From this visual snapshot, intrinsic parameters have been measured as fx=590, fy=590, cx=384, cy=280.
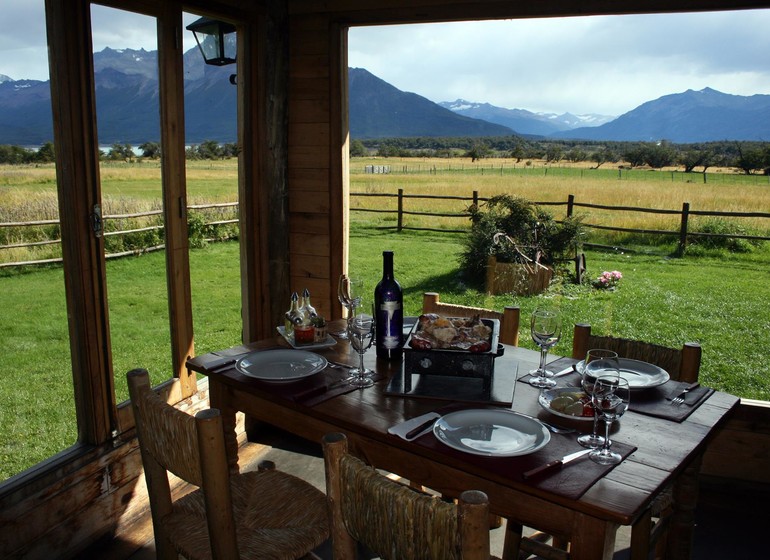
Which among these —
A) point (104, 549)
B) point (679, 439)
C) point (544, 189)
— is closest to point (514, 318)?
point (679, 439)

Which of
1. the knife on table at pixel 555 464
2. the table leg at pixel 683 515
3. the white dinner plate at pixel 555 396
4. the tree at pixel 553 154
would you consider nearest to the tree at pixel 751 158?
the tree at pixel 553 154

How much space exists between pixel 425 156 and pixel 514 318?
3646 millimetres

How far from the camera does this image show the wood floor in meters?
2.30

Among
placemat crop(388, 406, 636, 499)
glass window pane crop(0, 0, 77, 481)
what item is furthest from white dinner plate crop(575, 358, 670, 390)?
glass window pane crop(0, 0, 77, 481)

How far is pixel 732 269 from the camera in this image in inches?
186

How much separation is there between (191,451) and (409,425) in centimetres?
52

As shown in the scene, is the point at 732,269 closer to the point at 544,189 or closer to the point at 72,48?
the point at 544,189

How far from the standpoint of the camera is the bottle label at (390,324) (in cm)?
188

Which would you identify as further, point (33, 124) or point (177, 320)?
point (177, 320)

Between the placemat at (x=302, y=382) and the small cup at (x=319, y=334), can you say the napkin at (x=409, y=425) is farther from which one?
the small cup at (x=319, y=334)

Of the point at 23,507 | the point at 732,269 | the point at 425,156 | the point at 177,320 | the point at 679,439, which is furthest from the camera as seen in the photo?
the point at 425,156

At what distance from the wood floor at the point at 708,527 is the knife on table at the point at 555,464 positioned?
120 centimetres

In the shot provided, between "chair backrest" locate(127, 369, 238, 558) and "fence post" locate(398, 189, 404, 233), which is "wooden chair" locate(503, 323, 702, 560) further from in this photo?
"fence post" locate(398, 189, 404, 233)

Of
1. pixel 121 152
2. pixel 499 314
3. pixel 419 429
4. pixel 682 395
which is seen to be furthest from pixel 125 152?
pixel 682 395
